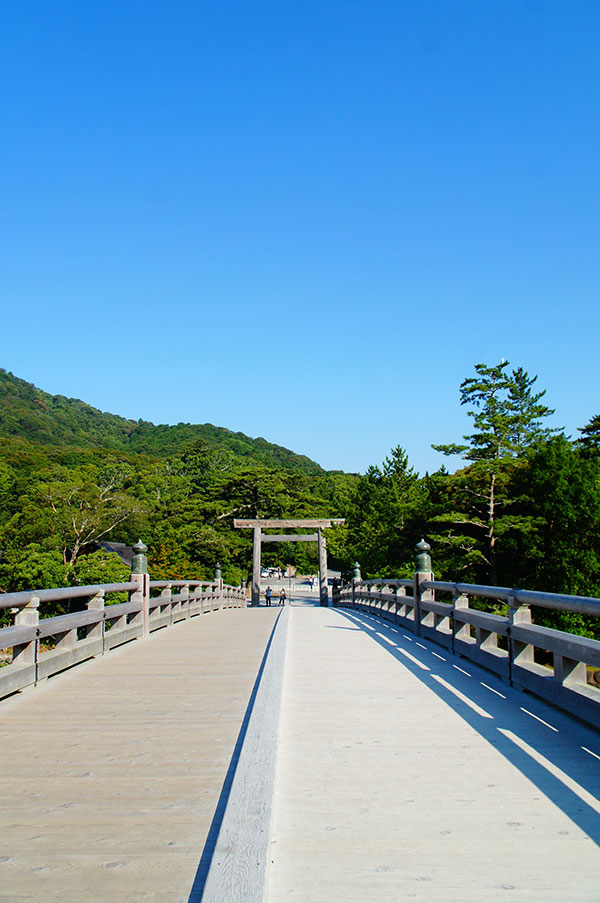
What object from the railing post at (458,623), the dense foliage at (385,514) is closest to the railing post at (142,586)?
the railing post at (458,623)

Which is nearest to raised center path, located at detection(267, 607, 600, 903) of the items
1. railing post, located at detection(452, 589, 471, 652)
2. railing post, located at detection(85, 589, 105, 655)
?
railing post, located at detection(452, 589, 471, 652)

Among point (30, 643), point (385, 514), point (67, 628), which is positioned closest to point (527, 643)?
point (30, 643)

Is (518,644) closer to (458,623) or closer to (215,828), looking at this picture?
(458,623)

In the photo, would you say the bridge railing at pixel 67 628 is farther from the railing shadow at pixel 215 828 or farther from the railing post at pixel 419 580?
the railing post at pixel 419 580

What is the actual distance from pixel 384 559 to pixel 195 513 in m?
13.8

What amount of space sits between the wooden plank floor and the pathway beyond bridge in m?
0.01

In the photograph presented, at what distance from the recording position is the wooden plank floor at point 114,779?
2.50 m

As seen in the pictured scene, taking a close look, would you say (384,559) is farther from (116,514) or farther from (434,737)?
(434,737)

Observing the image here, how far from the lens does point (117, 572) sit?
37.5m

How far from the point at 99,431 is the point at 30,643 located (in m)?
126

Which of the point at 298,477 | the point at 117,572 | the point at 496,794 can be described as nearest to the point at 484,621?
the point at 496,794

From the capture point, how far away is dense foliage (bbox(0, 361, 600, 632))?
3138cm

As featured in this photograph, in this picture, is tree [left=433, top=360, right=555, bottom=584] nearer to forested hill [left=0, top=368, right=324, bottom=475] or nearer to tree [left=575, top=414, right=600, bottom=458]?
Answer: tree [left=575, top=414, right=600, bottom=458]

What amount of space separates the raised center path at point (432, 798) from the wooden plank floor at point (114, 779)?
400 mm
